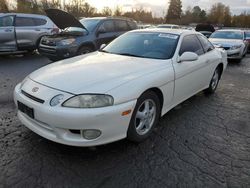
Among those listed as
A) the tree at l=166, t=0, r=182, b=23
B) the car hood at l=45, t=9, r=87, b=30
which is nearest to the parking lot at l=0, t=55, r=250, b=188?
the car hood at l=45, t=9, r=87, b=30

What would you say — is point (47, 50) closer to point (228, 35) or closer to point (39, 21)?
point (39, 21)

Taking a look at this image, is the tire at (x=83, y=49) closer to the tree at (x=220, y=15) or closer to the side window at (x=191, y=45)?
the side window at (x=191, y=45)

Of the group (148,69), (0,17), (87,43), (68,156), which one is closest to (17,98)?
(68,156)

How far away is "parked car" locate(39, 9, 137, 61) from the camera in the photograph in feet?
24.8

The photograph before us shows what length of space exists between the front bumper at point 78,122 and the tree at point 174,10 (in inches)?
2659

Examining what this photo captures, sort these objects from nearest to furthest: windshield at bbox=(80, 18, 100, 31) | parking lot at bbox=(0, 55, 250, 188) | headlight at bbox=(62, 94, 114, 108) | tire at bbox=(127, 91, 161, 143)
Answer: parking lot at bbox=(0, 55, 250, 188), headlight at bbox=(62, 94, 114, 108), tire at bbox=(127, 91, 161, 143), windshield at bbox=(80, 18, 100, 31)

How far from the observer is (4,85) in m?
5.71

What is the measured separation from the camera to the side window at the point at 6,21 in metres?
9.05

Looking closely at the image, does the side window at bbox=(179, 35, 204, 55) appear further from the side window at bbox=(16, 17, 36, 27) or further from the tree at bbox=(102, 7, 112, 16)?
the tree at bbox=(102, 7, 112, 16)

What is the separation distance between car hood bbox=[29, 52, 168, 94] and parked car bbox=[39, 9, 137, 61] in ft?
13.0

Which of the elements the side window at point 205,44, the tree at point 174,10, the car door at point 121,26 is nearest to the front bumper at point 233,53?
the car door at point 121,26

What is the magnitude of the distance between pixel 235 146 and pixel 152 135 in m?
1.17

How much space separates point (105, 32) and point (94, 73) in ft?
19.5

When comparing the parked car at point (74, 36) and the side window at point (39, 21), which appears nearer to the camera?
the parked car at point (74, 36)
